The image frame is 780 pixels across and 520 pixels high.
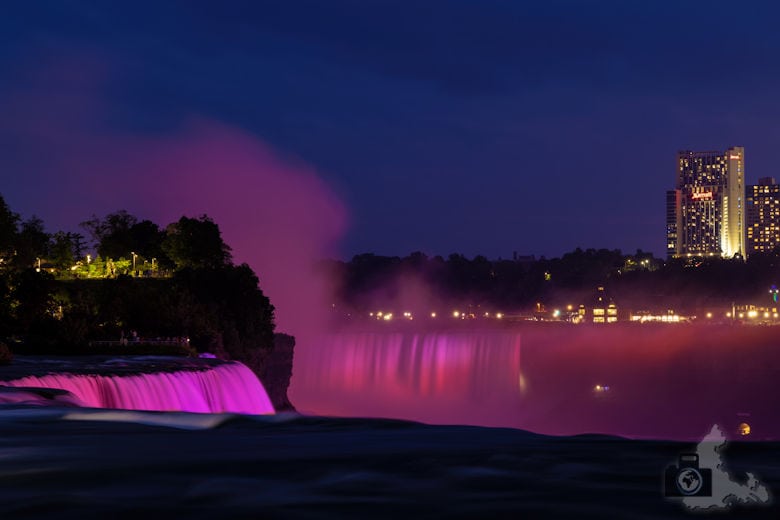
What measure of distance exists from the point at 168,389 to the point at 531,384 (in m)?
82.8

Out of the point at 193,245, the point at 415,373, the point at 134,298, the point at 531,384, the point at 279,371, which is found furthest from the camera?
the point at 531,384

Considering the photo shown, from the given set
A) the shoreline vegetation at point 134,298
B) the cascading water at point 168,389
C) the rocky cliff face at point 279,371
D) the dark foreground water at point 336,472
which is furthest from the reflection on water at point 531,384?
the dark foreground water at point 336,472

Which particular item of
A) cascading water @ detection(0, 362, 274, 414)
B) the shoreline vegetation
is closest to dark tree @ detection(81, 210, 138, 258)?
the shoreline vegetation

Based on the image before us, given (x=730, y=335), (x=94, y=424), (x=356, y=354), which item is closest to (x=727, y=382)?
(x=730, y=335)

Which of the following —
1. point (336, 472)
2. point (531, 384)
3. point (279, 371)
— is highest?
point (279, 371)

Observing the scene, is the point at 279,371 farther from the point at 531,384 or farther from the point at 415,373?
the point at 531,384

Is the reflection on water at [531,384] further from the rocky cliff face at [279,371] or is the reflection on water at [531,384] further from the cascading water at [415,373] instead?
the rocky cliff face at [279,371]

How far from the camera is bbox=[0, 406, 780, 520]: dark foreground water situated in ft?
46.1

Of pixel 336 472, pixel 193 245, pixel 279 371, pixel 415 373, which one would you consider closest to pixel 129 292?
pixel 279 371

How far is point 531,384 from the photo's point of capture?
115m

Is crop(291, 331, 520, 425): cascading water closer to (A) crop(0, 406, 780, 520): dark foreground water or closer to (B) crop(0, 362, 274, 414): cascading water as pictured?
(B) crop(0, 362, 274, 414): cascading water

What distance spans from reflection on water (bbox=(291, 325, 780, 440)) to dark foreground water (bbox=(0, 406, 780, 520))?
7697cm

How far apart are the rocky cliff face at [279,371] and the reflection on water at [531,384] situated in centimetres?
518

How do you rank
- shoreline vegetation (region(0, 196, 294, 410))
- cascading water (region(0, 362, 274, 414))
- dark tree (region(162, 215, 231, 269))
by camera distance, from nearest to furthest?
1. cascading water (region(0, 362, 274, 414))
2. shoreline vegetation (region(0, 196, 294, 410))
3. dark tree (region(162, 215, 231, 269))
